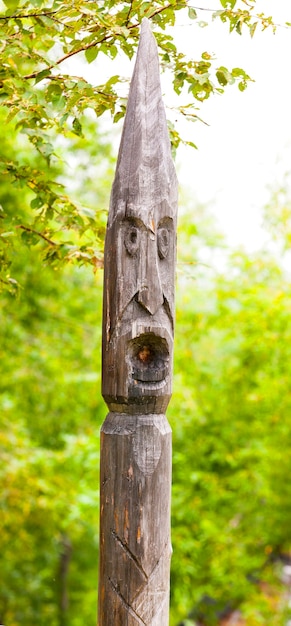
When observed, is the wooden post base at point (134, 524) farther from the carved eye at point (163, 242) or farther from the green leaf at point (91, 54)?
the green leaf at point (91, 54)

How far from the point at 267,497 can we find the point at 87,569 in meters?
4.89

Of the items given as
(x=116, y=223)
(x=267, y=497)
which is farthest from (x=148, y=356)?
(x=267, y=497)

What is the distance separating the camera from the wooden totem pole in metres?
2.13

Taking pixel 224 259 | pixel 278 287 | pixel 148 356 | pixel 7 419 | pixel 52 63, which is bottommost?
pixel 148 356

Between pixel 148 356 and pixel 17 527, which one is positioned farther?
pixel 17 527

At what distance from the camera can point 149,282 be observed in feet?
7.08

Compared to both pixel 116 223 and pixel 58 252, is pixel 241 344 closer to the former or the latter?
pixel 58 252

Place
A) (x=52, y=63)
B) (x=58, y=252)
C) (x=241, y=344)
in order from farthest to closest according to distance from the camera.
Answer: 1. (x=241, y=344)
2. (x=58, y=252)
3. (x=52, y=63)

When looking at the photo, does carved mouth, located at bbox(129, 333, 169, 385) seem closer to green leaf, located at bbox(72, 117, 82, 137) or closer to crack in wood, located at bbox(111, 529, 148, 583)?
crack in wood, located at bbox(111, 529, 148, 583)

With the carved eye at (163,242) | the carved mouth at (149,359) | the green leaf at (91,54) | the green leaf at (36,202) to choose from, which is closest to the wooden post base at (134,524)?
the carved mouth at (149,359)

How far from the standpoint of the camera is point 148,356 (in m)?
2.23

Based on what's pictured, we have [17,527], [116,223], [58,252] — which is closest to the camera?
[116,223]

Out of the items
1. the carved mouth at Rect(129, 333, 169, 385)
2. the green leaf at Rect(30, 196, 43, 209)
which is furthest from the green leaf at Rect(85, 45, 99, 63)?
the carved mouth at Rect(129, 333, 169, 385)

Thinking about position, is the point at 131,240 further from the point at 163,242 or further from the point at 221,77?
the point at 221,77
